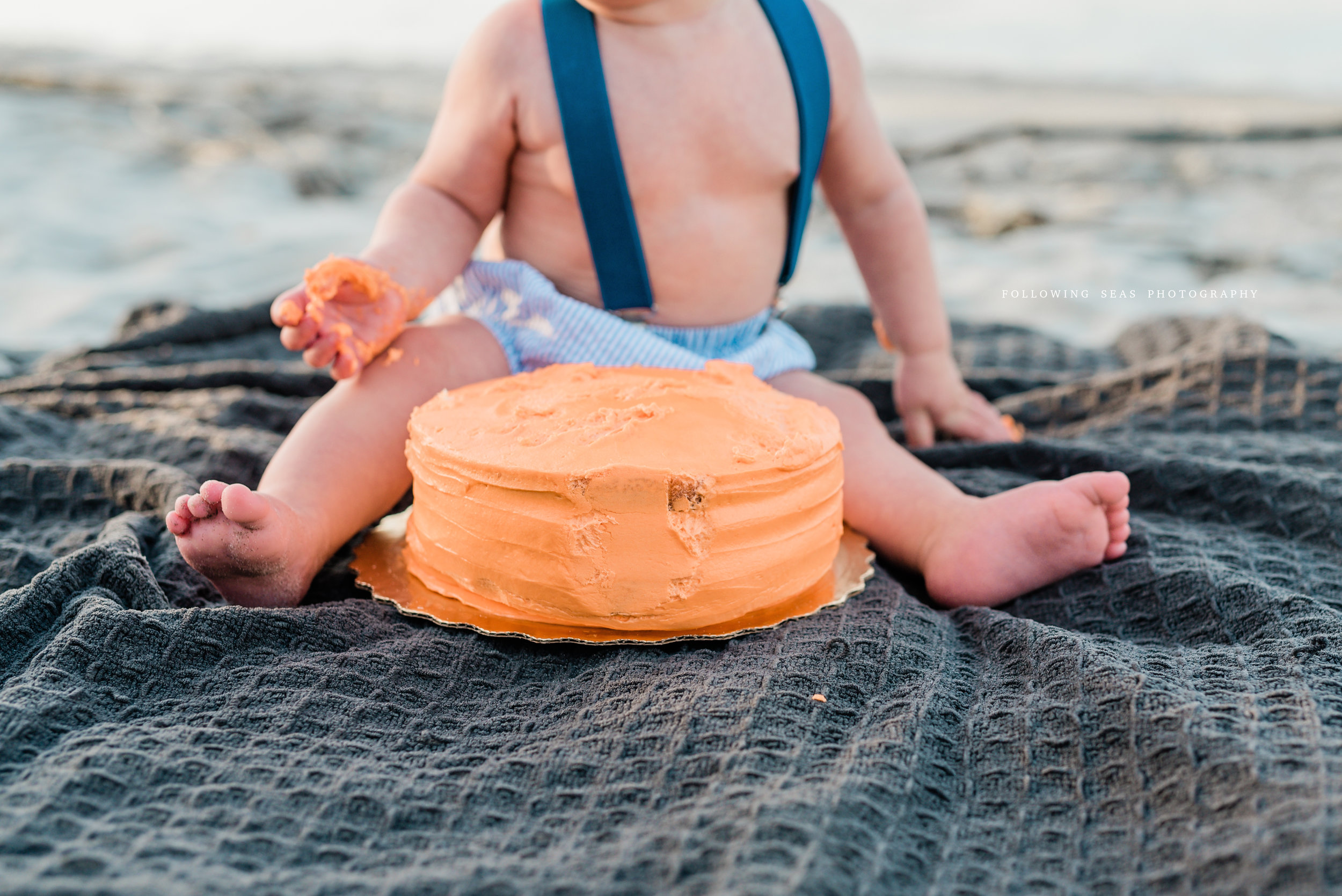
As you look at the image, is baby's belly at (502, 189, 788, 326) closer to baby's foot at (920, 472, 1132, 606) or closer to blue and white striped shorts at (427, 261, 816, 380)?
blue and white striped shorts at (427, 261, 816, 380)

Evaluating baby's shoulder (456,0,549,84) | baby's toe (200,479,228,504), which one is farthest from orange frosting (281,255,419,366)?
baby's shoulder (456,0,549,84)

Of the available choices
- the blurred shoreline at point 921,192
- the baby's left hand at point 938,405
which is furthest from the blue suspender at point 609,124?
the blurred shoreline at point 921,192

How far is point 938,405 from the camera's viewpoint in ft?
4.04

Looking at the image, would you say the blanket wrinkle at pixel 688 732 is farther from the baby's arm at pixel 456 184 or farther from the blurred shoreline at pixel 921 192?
the blurred shoreline at pixel 921 192

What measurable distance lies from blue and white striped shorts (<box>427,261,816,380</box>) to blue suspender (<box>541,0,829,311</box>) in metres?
0.04

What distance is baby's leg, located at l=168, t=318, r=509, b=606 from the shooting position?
76 centimetres

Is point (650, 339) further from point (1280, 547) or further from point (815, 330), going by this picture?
point (815, 330)

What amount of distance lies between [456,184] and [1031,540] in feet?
2.15

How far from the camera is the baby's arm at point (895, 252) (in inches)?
43.6

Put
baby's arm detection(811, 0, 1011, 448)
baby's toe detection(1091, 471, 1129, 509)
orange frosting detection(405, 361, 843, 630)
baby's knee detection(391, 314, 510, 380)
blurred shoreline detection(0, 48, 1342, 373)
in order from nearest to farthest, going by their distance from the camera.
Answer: orange frosting detection(405, 361, 843, 630), baby's toe detection(1091, 471, 1129, 509), baby's knee detection(391, 314, 510, 380), baby's arm detection(811, 0, 1011, 448), blurred shoreline detection(0, 48, 1342, 373)

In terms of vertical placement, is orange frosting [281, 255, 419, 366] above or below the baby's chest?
below

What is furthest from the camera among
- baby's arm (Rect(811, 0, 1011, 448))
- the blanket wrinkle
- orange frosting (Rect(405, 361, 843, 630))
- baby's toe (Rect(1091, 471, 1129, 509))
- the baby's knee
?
baby's arm (Rect(811, 0, 1011, 448))

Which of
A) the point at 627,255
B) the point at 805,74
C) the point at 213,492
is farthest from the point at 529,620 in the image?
the point at 805,74

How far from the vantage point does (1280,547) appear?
0.94m
